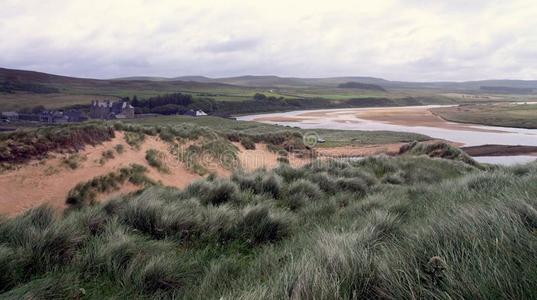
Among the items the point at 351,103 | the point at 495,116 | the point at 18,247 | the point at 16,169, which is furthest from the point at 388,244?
the point at 351,103

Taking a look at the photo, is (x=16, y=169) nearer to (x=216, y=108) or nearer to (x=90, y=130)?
(x=90, y=130)

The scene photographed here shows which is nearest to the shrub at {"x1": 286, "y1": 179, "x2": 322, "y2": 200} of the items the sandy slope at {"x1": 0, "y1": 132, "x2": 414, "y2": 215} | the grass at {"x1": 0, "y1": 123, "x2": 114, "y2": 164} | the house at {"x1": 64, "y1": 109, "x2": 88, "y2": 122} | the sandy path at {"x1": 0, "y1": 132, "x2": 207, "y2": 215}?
the sandy slope at {"x1": 0, "y1": 132, "x2": 414, "y2": 215}

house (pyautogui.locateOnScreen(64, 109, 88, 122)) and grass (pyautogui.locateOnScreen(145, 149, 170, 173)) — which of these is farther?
house (pyautogui.locateOnScreen(64, 109, 88, 122))

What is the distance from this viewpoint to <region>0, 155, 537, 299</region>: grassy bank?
2.37 m

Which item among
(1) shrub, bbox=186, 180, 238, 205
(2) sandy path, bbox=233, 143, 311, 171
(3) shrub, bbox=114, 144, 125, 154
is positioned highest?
(1) shrub, bbox=186, 180, 238, 205

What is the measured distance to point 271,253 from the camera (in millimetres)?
3859

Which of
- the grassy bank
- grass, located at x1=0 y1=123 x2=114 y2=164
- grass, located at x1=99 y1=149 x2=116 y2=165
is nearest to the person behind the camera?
the grassy bank

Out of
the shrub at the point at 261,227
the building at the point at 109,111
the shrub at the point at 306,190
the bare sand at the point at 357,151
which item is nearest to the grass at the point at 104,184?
the shrub at the point at 306,190

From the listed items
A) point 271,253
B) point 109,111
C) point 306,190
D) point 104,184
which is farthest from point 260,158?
point 109,111

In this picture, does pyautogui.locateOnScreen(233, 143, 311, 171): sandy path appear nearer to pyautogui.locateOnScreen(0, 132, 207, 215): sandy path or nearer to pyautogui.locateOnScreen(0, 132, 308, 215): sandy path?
pyautogui.locateOnScreen(0, 132, 308, 215): sandy path

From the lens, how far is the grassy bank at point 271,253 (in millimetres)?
2367

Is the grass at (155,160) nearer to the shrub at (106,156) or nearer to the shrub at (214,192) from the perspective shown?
the shrub at (106,156)

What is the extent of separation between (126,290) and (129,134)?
1329 cm

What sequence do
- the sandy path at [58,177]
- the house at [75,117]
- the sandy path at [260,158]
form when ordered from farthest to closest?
the house at [75,117] → the sandy path at [260,158] → the sandy path at [58,177]
